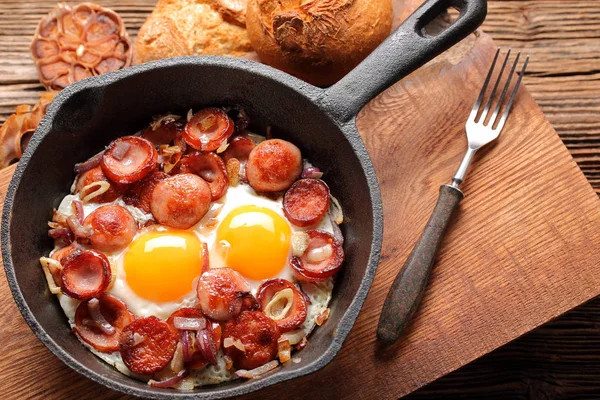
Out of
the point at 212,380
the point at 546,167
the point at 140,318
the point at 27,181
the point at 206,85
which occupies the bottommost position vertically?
the point at 212,380

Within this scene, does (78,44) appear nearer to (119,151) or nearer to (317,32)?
(119,151)

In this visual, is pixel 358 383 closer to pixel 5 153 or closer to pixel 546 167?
pixel 546 167

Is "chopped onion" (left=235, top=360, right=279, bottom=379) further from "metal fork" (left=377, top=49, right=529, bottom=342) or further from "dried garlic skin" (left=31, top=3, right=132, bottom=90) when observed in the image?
"dried garlic skin" (left=31, top=3, right=132, bottom=90)

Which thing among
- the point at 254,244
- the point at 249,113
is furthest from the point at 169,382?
the point at 249,113

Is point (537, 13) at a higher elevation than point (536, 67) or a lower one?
higher

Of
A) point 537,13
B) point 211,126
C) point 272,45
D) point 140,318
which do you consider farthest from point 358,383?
point 537,13

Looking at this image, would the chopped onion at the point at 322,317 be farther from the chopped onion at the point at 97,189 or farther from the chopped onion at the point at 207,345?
the chopped onion at the point at 97,189
